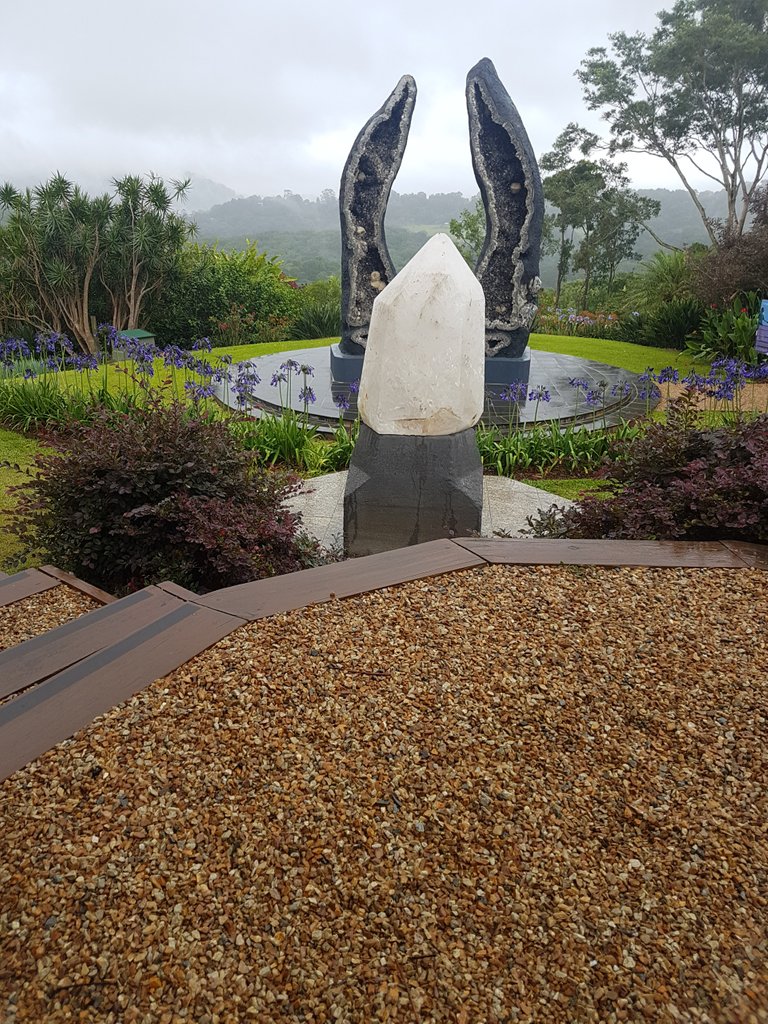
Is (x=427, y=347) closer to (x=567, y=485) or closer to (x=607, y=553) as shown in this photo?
(x=607, y=553)

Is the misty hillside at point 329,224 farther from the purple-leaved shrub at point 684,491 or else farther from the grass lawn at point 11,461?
the purple-leaved shrub at point 684,491

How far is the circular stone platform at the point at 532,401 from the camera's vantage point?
7.14 m

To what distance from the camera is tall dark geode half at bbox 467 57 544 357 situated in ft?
26.7

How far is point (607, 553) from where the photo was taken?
3041 millimetres

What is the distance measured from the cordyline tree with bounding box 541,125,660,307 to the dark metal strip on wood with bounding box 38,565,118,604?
1020 inches

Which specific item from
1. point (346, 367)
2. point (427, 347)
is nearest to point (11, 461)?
point (346, 367)

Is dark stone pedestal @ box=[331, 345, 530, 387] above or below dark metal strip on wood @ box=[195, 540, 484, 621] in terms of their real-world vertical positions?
above

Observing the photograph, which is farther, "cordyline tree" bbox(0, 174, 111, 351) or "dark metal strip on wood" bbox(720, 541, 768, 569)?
"cordyline tree" bbox(0, 174, 111, 351)

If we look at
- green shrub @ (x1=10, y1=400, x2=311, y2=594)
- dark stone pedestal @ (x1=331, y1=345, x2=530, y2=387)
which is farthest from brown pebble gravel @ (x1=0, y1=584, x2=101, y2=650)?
dark stone pedestal @ (x1=331, y1=345, x2=530, y2=387)

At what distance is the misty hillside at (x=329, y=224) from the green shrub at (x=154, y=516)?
109 feet

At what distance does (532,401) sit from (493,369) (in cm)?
95

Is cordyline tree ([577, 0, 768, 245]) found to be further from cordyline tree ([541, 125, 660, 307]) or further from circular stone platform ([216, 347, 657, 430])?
circular stone platform ([216, 347, 657, 430])

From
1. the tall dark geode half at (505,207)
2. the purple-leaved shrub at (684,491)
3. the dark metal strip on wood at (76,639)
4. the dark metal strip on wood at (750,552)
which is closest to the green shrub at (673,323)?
the tall dark geode half at (505,207)

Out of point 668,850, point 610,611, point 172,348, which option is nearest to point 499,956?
point 668,850
